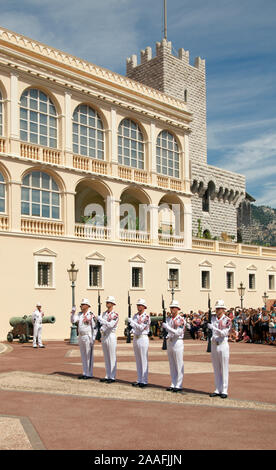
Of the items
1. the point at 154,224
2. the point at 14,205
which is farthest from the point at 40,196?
the point at 154,224

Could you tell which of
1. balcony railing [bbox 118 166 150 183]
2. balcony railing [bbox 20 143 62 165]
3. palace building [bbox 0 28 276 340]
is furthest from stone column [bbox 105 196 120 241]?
balcony railing [bbox 20 143 62 165]

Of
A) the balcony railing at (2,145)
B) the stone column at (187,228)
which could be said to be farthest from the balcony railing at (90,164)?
the stone column at (187,228)

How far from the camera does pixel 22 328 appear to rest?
2614 centimetres

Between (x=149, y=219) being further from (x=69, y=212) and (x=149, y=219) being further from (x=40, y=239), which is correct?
(x=40, y=239)

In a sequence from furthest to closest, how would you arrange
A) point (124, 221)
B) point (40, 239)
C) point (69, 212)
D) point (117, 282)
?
point (124, 221) → point (117, 282) → point (69, 212) → point (40, 239)

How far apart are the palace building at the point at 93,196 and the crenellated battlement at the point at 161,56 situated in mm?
9786

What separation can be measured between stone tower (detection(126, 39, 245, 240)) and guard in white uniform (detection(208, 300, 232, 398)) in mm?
35968

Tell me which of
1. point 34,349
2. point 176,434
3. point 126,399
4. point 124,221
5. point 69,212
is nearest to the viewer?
point 176,434

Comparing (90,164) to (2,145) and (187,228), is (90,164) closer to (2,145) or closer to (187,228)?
(2,145)

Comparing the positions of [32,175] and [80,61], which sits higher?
[80,61]

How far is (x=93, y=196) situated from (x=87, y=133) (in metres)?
4.99

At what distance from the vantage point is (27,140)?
30.4 meters

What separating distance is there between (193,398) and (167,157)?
29116 mm

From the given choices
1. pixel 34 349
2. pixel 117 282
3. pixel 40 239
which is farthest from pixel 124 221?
pixel 34 349
